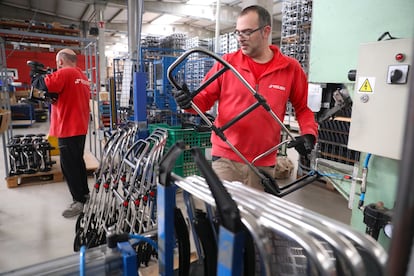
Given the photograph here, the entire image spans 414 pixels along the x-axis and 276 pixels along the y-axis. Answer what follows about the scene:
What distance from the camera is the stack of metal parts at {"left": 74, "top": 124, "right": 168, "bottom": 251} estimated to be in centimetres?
234

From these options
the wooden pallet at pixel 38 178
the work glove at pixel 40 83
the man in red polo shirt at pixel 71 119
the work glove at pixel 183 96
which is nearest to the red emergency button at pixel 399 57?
the work glove at pixel 183 96

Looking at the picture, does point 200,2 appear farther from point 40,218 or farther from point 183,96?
point 183,96

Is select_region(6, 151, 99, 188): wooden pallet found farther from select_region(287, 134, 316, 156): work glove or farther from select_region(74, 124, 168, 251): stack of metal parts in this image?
select_region(287, 134, 316, 156): work glove

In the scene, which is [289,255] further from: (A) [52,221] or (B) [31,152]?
(B) [31,152]

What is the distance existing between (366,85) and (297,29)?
12.5 feet

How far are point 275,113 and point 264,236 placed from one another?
1492 millimetres

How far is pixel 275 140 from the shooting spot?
2020 millimetres

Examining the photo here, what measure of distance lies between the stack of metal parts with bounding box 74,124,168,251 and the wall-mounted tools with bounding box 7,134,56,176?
79.0 inches

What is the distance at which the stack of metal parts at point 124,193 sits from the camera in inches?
92.1

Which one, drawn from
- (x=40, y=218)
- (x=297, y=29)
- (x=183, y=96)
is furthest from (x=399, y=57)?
(x=297, y=29)

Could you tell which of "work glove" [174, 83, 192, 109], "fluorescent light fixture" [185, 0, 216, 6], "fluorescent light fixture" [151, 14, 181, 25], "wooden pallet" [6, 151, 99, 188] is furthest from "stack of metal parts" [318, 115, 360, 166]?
"fluorescent light fixture" [151, 14, 181, 25]

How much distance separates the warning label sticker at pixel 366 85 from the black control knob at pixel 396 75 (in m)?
0.12

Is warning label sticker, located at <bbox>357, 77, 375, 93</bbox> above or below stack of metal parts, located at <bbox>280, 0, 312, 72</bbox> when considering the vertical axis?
below

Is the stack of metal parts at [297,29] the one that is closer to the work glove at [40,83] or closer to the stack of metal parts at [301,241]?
the work glove at [40,83]
